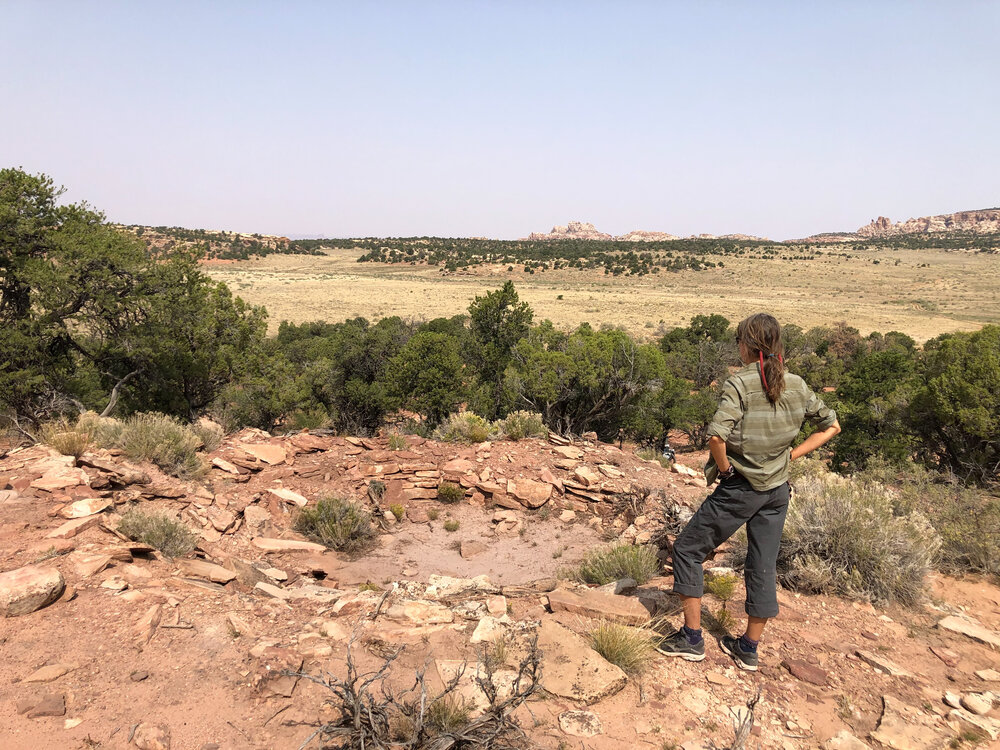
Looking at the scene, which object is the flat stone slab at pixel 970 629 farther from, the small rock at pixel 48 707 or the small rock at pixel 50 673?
the small rock at pixel 50 673

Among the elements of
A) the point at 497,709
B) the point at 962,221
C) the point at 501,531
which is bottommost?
the point at 501,531

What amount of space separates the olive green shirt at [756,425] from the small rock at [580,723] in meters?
1.75

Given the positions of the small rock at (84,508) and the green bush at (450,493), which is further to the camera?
the green bush at (450,493)

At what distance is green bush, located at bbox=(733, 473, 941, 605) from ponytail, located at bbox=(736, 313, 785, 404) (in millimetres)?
2350

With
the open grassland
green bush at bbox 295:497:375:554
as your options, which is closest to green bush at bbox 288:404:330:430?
green bush at bbox 295:497:375:554

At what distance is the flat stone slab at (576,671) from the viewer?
3270mm

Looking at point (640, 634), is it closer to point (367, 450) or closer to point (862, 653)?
point (862, 653)

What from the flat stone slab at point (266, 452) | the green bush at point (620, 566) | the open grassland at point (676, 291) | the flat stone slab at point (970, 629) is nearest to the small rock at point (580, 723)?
the green bush at point (620, 566)

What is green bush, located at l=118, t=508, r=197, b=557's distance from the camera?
523cm

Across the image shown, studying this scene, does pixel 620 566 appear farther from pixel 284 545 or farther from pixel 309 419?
pixel 309 419

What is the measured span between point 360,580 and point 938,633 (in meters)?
5.69

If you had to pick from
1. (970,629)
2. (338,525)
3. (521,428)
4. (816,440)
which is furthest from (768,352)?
(521,428)

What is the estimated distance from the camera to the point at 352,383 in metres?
18.6

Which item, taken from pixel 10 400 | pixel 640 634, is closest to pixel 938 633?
pixel 640 634
